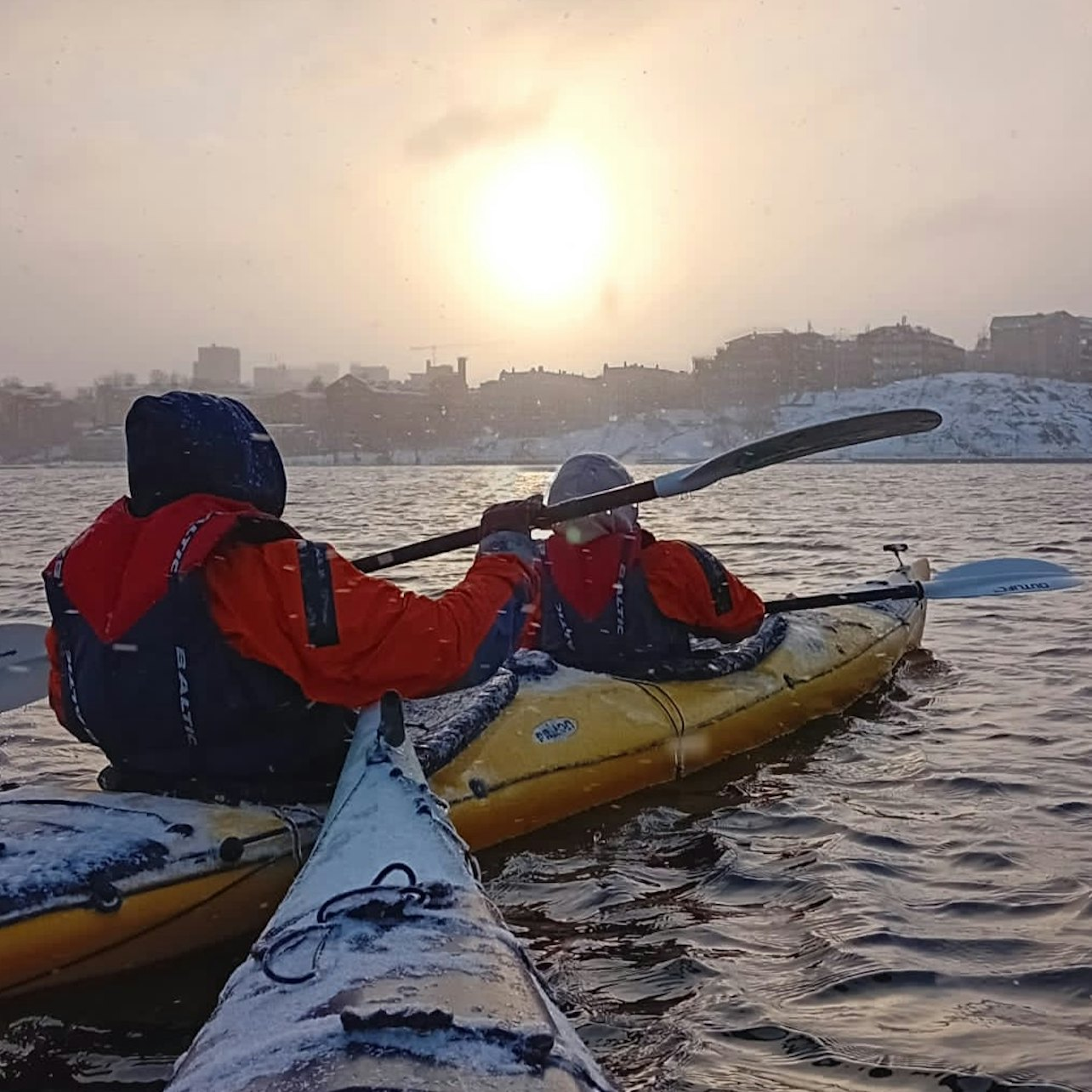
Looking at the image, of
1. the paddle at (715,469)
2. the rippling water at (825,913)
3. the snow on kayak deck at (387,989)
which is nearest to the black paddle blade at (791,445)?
the paddle at (715,469)

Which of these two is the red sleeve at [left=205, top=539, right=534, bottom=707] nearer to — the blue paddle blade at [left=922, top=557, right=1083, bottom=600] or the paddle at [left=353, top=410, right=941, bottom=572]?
the paddle at [left=353, top=410, right=941, bottom=572]

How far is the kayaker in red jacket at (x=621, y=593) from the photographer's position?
5586 mm

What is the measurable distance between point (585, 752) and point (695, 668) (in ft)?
3.52

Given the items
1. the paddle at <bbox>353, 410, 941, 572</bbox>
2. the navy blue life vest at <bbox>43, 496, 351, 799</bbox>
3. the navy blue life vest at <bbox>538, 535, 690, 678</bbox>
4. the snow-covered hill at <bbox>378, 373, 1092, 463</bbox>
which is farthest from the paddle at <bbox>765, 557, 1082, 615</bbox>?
the snow-covered hill at <bbox>378, 373, 1092, 463</bbox>

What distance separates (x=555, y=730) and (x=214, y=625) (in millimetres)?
2107

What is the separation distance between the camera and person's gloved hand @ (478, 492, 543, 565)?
4449 mm

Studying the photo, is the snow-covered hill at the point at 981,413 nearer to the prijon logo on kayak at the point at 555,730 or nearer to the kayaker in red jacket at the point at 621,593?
the kayaker in red jacket at the point at 621,593

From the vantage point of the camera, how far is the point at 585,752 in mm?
5086

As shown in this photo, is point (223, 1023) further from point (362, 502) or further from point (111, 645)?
point (362, 502)

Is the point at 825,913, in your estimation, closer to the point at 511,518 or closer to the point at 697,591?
the point at 511,518

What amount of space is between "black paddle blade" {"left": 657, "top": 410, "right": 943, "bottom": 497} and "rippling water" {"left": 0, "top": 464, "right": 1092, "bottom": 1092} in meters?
1.41

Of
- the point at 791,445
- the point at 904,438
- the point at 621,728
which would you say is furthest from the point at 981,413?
the point at 621,728

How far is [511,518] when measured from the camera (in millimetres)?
4656

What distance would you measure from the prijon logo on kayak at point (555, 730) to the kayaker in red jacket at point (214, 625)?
1.40 m
